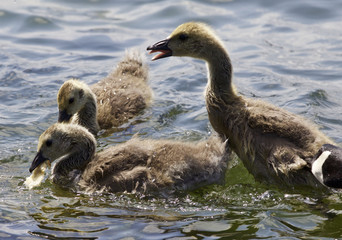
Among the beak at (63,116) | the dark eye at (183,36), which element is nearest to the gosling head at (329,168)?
the dark eye at (183,36)

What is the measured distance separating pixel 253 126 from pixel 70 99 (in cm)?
312

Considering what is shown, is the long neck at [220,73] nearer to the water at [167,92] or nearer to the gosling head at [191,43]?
the gosling head at [191,43]

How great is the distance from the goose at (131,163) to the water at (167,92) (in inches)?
6.2

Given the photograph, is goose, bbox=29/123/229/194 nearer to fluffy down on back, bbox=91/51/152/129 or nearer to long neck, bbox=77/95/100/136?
long neck, bbox=77/95/100/136

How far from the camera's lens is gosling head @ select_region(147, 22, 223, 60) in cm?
817

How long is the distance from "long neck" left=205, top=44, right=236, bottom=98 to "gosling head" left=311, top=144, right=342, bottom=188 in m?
1.73

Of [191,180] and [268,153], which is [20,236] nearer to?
[191,180]

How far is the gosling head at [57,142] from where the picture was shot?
7.46 meters

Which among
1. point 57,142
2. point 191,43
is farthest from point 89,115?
point 191,43

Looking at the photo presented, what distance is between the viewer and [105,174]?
713 centimetres

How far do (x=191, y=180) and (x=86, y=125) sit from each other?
9.41 ft

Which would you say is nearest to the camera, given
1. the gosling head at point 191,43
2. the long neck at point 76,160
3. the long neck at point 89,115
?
the long neck at point 76,160

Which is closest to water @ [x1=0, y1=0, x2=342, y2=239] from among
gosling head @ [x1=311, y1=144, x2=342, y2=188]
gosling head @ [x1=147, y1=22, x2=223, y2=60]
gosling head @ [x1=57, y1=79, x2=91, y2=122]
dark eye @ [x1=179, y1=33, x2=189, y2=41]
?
gosling head @ [x1=311, y1=144, x2=342, y2=188]

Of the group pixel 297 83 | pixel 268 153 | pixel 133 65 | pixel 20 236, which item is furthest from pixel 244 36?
pixel 20 236
